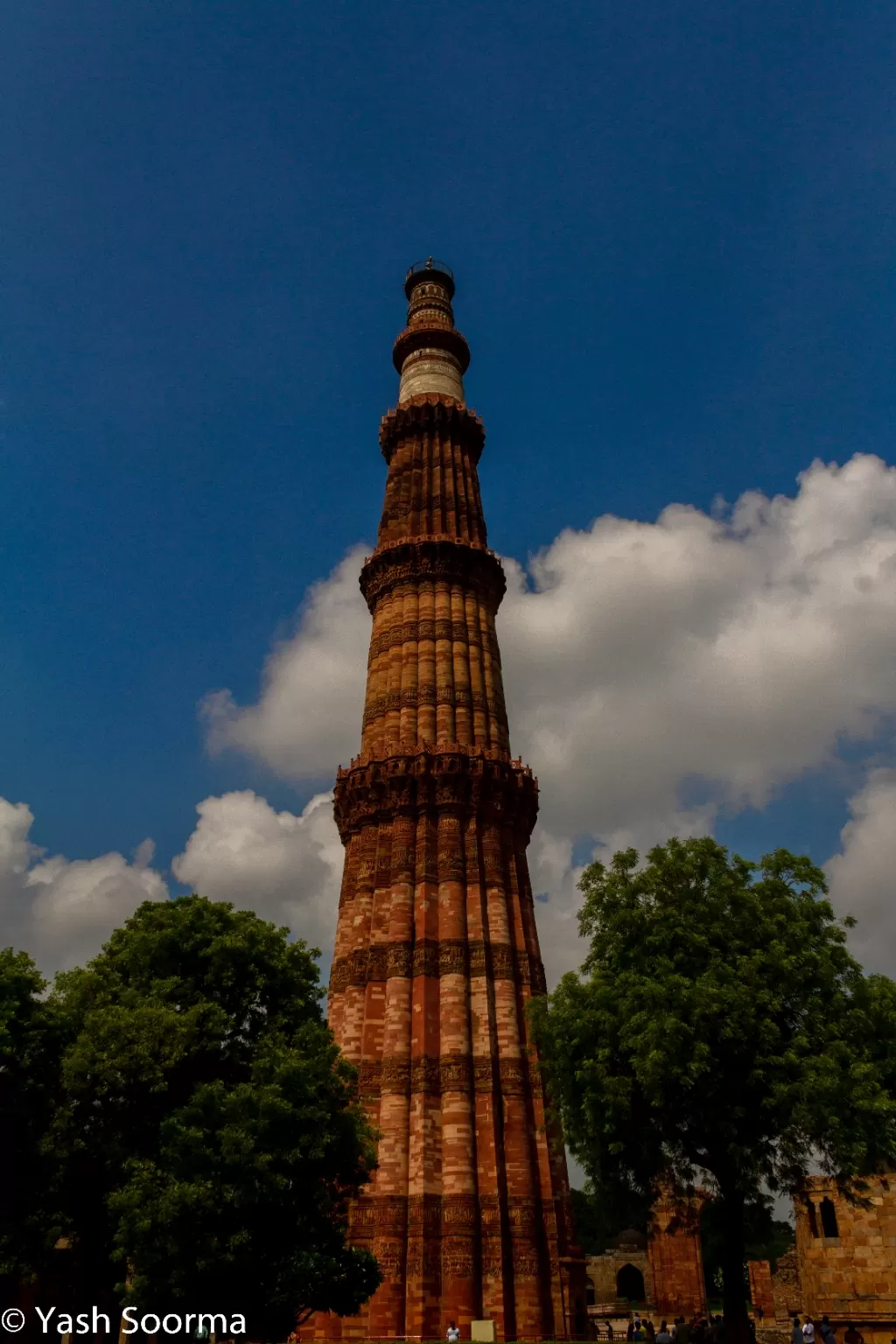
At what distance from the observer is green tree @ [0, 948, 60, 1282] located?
18.1m

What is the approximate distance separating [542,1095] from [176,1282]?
12424 millimetres

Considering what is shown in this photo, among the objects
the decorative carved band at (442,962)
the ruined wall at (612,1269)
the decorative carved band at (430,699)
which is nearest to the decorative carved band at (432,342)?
the decorative carved band at (430,699)

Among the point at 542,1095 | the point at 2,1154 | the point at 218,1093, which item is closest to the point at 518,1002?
the point at 542,1095

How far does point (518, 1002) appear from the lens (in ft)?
91.8

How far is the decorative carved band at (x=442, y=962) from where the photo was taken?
28.1 meters

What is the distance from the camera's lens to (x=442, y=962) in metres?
28.2

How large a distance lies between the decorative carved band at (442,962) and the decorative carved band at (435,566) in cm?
1420

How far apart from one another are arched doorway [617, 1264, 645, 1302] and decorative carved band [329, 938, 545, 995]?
4232cm

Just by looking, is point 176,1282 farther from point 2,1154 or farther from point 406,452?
point 406,452

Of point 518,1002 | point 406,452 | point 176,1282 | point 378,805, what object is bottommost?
point 176,1282

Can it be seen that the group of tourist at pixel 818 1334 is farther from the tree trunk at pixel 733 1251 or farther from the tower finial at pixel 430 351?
the tower finial at pixel 430 351

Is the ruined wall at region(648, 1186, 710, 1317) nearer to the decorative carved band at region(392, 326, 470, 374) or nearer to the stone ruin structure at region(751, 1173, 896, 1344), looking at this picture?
the stone ruin structure at region(751, 1173, 896, 1344)

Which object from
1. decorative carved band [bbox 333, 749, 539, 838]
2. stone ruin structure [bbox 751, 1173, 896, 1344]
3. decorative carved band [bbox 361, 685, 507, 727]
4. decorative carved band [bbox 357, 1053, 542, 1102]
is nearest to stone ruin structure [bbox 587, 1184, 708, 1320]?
stone ruin structure [bbox 751, 1173, 896, 1344]

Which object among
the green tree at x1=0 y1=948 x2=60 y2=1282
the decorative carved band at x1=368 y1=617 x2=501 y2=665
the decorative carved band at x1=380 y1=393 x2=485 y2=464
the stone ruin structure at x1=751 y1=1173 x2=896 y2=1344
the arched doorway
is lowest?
the arched doorway
